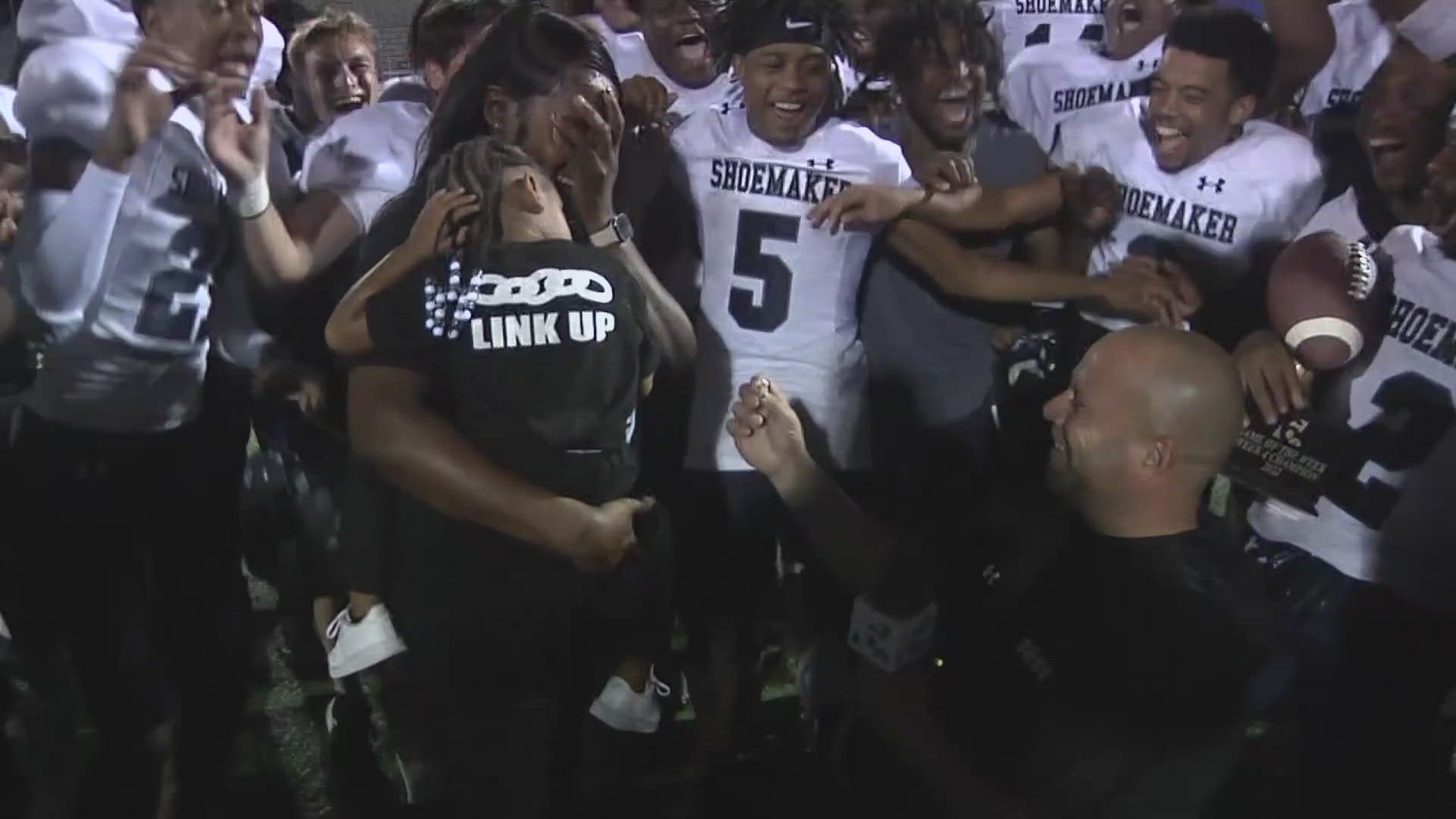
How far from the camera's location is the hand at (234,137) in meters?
1.54

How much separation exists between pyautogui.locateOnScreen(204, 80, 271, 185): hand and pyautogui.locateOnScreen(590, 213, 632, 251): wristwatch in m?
0.48

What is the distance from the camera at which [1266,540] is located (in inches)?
74.2

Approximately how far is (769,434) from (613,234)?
337 millimetres

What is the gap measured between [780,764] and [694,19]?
53.8 inches

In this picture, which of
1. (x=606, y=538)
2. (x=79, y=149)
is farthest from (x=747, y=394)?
(x=79, y=149)

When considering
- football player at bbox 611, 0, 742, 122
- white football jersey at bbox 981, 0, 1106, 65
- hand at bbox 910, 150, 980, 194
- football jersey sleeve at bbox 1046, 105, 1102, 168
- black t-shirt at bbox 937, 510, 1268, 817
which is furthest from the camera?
white football jersey at bbox 981, 0, 1106, 65

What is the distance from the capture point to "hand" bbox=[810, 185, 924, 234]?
5.83 feet

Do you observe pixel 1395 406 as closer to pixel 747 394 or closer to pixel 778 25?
pixel 747 394

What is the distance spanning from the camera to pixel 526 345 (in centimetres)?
134

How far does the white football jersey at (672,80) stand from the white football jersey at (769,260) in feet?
0.20

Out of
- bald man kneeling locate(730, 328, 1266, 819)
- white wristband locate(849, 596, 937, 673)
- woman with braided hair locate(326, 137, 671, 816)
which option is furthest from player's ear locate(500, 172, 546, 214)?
white wristband locate(849, 596, 937, 673)

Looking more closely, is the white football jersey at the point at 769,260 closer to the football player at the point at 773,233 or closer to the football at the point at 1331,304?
the football player at the point at 773,233

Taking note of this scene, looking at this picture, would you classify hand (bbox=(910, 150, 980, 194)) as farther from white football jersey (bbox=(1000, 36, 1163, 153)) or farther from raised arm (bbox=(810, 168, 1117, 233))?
white football jersey (bbox=(1000, 36, 1163, 153))

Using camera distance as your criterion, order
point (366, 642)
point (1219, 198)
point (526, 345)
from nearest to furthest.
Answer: point (526, 345) → point (366, 642) → point (1219, 198)
